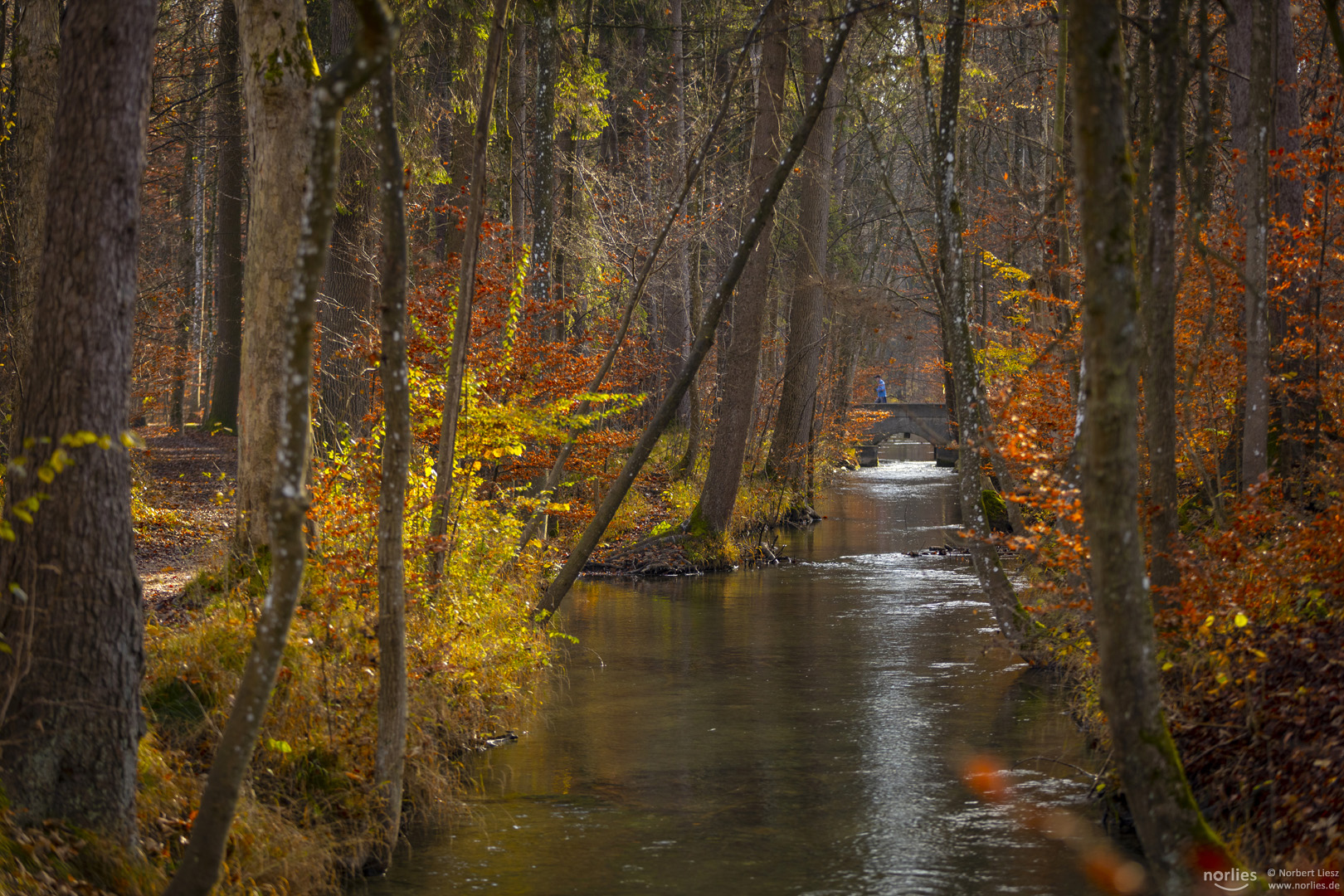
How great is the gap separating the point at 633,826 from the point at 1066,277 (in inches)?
393

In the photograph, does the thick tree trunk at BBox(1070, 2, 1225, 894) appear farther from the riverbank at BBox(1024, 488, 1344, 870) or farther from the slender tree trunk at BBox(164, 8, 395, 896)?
the slender tree trunk at BBox(164, 8, 395, 896)

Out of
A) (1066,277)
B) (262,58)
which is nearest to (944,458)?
(1066,277)

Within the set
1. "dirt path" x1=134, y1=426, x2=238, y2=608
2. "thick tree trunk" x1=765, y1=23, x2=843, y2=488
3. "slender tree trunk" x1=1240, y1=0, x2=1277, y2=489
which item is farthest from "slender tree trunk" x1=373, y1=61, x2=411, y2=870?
"thick tree trunk" x1=765, y1=23, x2=843, y2=488

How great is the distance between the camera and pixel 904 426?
42.9 metres

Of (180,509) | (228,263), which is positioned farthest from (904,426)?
(180,509)

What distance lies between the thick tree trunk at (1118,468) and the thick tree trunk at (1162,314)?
1.95 metres

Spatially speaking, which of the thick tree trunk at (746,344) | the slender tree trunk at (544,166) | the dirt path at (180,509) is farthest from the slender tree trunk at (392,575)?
the thick tree trunk at (746,344)

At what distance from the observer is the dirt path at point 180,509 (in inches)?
408

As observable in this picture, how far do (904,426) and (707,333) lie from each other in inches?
1335

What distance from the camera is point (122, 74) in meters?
4.88

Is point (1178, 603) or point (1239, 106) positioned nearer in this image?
point (1178, 603)

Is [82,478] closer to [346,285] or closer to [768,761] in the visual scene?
[768,761]

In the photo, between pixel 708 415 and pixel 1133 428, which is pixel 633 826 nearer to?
pixel 1133 428

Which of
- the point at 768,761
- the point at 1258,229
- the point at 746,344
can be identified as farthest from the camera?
the point at 746,344
